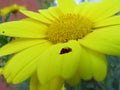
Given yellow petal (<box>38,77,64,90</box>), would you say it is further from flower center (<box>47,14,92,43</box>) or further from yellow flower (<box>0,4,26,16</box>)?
yellow flower (<box>0,4,26,16</box>)

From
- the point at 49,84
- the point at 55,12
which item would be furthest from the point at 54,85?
the point at 55,12

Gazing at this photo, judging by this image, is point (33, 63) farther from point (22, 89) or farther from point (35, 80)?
point (22, 89)

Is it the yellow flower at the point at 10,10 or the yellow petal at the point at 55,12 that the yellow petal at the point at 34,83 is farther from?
the yellow flower at the point at 10,10

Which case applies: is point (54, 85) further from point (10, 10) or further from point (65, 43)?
point (10, 10)

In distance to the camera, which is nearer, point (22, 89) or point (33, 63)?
point (33, 63)

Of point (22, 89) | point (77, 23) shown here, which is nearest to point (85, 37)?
point (77, 23)

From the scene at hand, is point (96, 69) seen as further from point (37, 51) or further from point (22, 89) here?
point (22, 89)

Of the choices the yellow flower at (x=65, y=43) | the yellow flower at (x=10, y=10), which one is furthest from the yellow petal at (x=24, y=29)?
the yellow flower at (x=10, y=10)
